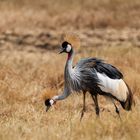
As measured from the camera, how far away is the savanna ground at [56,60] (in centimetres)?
749

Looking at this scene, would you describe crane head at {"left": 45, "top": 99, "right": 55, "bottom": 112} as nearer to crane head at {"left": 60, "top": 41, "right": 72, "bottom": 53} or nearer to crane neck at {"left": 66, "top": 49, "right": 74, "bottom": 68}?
crane neck at {"left": 66, "top": 49, "right": 74, "bottom": 68}

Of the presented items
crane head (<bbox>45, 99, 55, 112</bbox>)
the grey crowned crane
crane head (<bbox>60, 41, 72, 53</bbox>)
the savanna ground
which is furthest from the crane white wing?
crane head (<bbox>45, 99, 55, 112</bbox>)

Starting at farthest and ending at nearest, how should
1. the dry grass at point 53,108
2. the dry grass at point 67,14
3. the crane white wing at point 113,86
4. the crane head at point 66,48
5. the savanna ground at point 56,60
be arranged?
1. the dry grass at point 67,14
2. the crane head at point 66,48
3. the crane white wing at point 113,86
4. the savanna ground at point 56,60
5. the dry grass at point 53,108

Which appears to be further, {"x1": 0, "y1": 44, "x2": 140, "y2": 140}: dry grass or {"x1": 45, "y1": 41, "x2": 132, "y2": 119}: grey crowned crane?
{"x1": 45, "y1": 41, "x2": 132, "y2": 119}: grey crowned crane

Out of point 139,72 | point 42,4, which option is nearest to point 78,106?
point 139,72

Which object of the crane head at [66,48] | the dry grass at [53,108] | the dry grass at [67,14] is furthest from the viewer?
the dry grass at [67,14]

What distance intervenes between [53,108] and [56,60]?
16.1ft

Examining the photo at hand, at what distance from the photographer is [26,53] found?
16.6 m

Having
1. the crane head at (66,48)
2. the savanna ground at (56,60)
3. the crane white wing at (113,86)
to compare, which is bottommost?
the savanna ground at (56,60)

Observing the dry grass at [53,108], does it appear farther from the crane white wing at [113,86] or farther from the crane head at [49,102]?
the crane white wing at [113,86]

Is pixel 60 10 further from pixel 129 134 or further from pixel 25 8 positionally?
pixel 129 134

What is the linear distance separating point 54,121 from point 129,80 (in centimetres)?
275

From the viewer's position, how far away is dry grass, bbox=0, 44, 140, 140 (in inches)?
289

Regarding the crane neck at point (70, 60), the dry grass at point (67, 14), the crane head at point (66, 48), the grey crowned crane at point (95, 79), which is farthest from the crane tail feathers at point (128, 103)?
the dry grass at point (67, 14)
